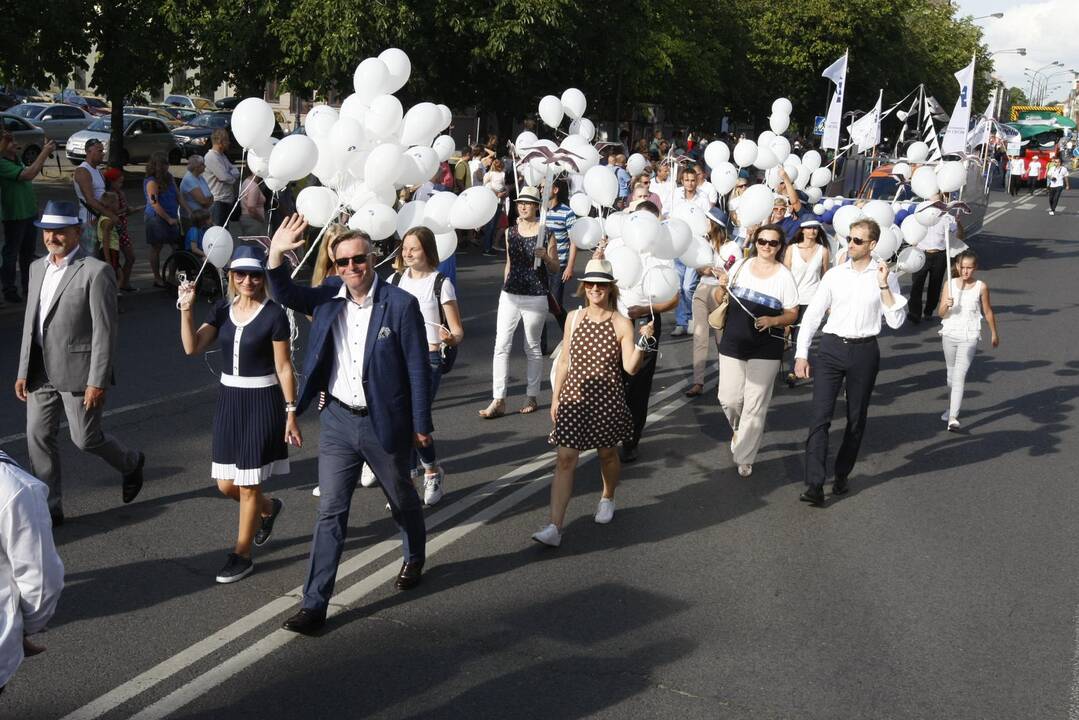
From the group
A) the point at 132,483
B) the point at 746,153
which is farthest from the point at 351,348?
the point at 746,153

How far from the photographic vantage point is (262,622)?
208 inches

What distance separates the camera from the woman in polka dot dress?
6.34 metres

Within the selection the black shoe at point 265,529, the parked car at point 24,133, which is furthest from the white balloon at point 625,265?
the parked car at point 24,133

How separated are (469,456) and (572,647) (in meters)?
3.15

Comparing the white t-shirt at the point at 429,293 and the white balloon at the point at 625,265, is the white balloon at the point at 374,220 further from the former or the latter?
the white balloon at the point at 625,265

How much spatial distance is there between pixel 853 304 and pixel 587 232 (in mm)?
1858

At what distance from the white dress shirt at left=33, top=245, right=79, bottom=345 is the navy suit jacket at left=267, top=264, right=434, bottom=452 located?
1.66m

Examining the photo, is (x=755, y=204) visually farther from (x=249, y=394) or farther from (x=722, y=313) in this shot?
(x=249, y=394)

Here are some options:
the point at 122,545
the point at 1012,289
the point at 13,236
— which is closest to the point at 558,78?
the point at 1012,289

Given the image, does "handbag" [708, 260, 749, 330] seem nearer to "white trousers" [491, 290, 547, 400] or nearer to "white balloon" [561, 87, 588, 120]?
"white trousers" [491, 290, 547, 400]

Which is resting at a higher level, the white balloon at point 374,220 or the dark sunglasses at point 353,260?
the white balloon at point 374,220

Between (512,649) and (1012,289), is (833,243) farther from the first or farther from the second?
(512,649)

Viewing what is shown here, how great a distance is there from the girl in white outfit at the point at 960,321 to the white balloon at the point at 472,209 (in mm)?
4262

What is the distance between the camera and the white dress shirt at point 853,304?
284 inches
